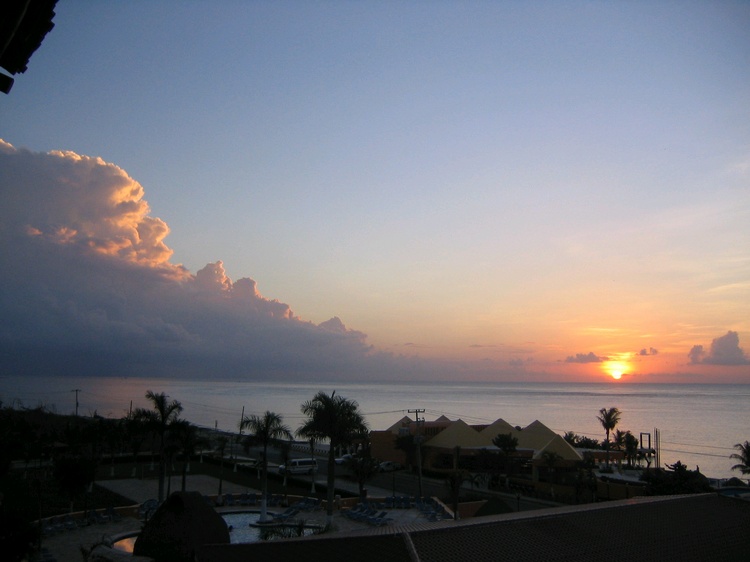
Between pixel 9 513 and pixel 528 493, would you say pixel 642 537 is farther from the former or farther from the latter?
pixel 528 493

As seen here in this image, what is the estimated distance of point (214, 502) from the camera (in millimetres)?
27297

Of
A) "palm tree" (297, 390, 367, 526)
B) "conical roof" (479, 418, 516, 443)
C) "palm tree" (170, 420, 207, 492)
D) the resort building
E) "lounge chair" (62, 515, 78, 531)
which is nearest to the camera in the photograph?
"lounge chair" (62, 515, 78, 531)

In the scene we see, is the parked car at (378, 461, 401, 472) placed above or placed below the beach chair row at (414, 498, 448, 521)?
below

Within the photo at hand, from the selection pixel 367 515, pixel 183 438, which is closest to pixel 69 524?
pixel 183 438

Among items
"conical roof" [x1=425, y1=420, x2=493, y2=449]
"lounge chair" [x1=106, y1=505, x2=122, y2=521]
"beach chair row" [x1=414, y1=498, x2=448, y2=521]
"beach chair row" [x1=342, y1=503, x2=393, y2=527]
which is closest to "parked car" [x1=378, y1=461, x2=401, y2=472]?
"conical roof" [x1=425, y1=420, x2=493, y2=449]

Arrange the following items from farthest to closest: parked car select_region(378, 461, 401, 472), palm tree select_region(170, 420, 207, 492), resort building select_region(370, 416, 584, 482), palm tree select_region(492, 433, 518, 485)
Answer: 1. parked car select_region(378, 461, 401, 472)
2. palm tree select_region(492, 433, 518, 485)
3. resort building select_region(370, 416, 584, 482)
4. palm tree select_region(170, 420, 207, 492)

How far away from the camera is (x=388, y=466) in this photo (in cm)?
4384

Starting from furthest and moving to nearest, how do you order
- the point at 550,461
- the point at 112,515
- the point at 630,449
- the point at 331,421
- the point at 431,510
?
the point at 630,449
the point at 550,461
the point at 331,421
the point at 431,510
the point at 112,515

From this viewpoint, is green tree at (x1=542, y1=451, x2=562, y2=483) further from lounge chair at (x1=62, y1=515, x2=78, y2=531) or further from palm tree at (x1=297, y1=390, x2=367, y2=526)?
lounge chair at (x1=62, y1=515, x2=78, y2=531)

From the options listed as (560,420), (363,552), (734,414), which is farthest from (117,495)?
(734,414)

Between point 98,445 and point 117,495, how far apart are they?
14046 mm

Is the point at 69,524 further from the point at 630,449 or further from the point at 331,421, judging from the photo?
the point at 630,449

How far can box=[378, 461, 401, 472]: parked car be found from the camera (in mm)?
43188

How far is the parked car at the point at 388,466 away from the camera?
43.2m
